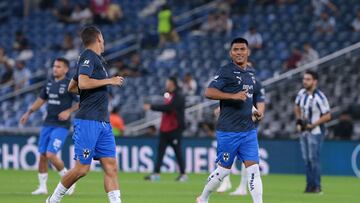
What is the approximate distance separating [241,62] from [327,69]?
1504 cm

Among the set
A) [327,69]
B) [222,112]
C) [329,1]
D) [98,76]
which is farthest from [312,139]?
[329,1]

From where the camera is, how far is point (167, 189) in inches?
814

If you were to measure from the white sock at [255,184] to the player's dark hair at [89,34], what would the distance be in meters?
2.81

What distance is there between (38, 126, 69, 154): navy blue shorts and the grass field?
2.90ft

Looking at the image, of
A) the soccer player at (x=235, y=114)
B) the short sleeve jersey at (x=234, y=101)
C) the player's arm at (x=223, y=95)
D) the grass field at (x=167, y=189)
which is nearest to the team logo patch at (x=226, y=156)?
the soccer player at (x=235, y=114)

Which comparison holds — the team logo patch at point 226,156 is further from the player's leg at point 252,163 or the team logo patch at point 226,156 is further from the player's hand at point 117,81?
the player's hand at point 117,81

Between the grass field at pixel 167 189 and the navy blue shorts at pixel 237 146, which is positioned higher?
the navy blue shorts at pixel 237 146

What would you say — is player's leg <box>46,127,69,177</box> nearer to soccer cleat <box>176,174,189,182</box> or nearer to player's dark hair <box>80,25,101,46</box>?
soccer cleat <box>176,174,189,182</box>

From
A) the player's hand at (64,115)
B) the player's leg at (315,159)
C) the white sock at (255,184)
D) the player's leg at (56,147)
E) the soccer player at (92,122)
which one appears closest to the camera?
the soccer player at (92,122)

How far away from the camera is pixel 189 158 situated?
2734cm

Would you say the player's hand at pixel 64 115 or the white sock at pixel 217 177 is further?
the player's hand at pixel 64 115

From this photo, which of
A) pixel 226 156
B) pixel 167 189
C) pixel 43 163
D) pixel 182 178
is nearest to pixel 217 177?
pixel 226 156

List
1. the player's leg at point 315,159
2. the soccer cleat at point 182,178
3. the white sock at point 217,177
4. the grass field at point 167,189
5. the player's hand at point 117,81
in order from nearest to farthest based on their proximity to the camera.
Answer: the player's hand at point 117,81 < the white sock at point 217,177 < the grass field at point 167,189 < the player's leg at point 315,159 < the soccer cleat at point 182,178

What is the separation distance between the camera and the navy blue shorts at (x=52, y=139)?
62.0 ft
